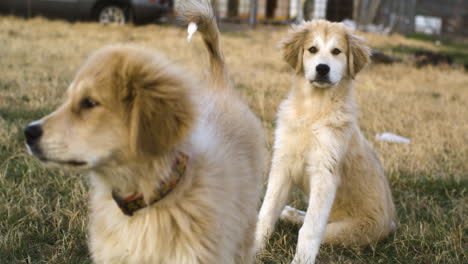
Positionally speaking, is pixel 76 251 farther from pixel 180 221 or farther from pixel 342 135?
pixel 342 135

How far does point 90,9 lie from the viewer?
14.4 meters

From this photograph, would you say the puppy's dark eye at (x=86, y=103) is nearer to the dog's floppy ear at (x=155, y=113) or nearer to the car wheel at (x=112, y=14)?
the dog's floppy ear at (x=155, y=113)

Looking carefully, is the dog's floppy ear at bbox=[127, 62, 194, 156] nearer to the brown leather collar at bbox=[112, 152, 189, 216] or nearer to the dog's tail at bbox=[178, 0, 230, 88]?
the brown leather collar at bbox=[112, 152, 189, 216]

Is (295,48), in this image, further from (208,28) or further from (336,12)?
(336,12)

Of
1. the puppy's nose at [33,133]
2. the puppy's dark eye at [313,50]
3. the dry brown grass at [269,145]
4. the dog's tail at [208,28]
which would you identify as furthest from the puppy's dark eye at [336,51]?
the puppy's nose at [33,133]

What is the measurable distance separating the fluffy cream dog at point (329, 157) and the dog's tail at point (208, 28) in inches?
32.4

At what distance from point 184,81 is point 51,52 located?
8591mm

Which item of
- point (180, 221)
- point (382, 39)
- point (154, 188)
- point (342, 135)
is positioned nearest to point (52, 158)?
point (154, 188)

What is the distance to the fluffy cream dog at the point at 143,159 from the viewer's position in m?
2.14

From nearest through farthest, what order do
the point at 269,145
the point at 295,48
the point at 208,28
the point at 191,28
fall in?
the point at 191,28 < the point at 208,28 < the point at 295,48 < the point at 269,145

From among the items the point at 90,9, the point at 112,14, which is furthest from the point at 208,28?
the point at 112,14

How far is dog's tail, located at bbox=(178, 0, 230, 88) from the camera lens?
3203mm

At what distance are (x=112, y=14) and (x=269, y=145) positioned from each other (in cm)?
1065

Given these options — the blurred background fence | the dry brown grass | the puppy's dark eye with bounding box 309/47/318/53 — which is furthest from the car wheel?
the puppy's dark eye with bounding box 309/47/318/53
